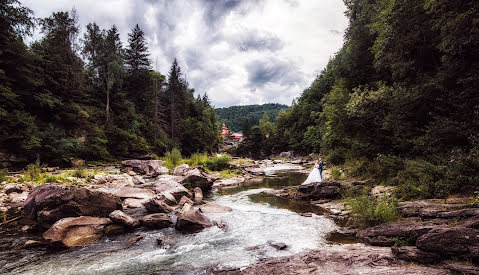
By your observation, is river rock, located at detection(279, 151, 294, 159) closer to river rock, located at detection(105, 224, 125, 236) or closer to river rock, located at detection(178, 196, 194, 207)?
river rock, located at detection(178, 196, 194, 207)

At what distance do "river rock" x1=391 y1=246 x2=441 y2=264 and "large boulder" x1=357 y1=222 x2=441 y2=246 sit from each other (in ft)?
2.34

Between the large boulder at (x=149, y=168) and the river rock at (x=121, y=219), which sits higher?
the large boulder at (x=149, y=168)

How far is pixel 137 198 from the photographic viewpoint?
13.0 m

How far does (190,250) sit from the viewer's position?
7043 mm

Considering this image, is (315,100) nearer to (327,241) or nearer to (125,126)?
(125,126)

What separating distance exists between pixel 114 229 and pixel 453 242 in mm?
10454

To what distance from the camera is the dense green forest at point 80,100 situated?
24391 millimetres

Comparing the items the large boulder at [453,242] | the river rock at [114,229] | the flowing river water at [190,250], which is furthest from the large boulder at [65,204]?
the large boulder at [453,242]

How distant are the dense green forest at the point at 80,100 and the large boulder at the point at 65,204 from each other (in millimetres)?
18143

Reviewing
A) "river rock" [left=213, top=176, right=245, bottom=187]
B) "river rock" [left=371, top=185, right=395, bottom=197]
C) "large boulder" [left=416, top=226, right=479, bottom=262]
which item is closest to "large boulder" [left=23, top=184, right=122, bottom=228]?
"large boulder" [left=416, top=226, right=479, bottom=262]

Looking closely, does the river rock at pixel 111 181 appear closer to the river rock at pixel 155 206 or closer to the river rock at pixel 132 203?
the river rock at pixel 132 203

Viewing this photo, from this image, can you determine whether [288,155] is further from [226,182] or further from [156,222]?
[156,222]

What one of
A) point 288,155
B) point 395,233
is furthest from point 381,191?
point 288,155

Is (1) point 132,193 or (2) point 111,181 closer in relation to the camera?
(1) point 132,193
